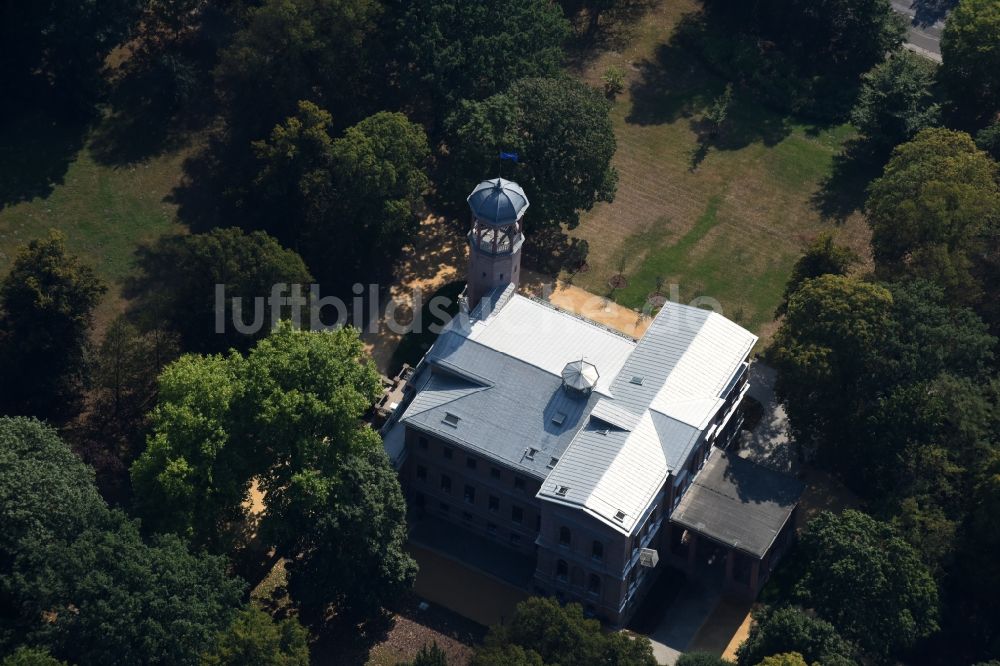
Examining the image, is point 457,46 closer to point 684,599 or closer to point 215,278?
point 215,278

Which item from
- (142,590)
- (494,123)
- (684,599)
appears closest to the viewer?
(142,590)

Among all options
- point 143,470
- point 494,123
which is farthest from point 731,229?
point 143,470

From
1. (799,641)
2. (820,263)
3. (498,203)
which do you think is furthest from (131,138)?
(799,641)

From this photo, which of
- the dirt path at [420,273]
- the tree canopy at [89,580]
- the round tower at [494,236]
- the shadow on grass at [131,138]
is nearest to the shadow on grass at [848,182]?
the dirt path at [420,273]

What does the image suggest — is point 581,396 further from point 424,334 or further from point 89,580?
point 89,580

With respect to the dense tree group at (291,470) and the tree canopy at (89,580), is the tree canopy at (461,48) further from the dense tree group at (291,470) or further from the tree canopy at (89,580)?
the tree canopy at (89,580)

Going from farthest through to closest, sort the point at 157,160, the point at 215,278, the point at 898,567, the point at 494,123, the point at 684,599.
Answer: the point at 157,160 < the point at 494,123 < the point at 215,278 < the point at 684,599 < the point at 898,567

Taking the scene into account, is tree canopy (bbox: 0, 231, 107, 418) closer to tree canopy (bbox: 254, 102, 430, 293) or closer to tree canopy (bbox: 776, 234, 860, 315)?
tree canopy (bbox: 254, 102, 430, 293)
